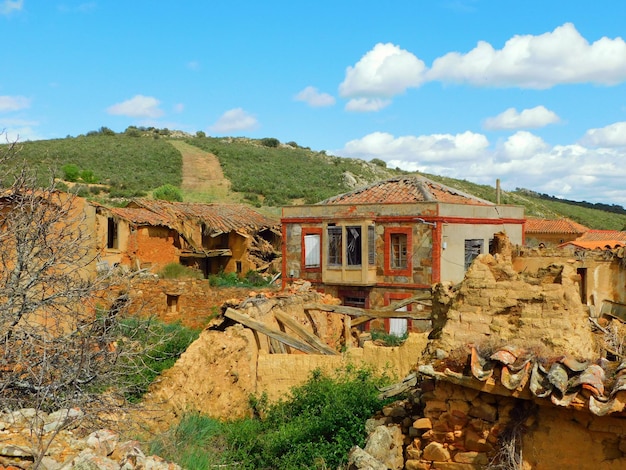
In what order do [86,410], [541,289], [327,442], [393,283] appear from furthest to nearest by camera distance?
[393,283] → [327,442] → [541,289] → [86,410]

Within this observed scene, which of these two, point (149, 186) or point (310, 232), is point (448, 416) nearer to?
point (310, 232)

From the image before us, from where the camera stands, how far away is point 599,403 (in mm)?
6051

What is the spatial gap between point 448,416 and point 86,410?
3.70 metres

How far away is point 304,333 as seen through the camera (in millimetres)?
13727

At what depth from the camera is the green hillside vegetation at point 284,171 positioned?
5516cm

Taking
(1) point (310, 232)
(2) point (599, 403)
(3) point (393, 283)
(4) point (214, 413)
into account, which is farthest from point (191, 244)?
(2) point (599, 403)

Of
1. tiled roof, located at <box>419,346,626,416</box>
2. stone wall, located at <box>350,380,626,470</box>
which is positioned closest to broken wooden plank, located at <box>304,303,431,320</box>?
stone wall, located at <box>350,380,626,470</box>

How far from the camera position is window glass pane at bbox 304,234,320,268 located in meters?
26.3

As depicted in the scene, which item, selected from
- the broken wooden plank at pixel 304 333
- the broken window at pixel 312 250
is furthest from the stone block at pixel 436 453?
the broken window at pixel 312 250

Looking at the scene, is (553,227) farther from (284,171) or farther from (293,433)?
(293,433)

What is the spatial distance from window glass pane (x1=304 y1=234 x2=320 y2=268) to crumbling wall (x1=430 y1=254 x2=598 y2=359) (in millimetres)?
17571

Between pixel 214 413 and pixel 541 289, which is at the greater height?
pixel 541 289

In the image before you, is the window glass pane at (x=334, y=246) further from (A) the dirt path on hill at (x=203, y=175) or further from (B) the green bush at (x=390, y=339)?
A: (A) the dirt path on hill at (x=203, y=175)

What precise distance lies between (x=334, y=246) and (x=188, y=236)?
25.3 ft
